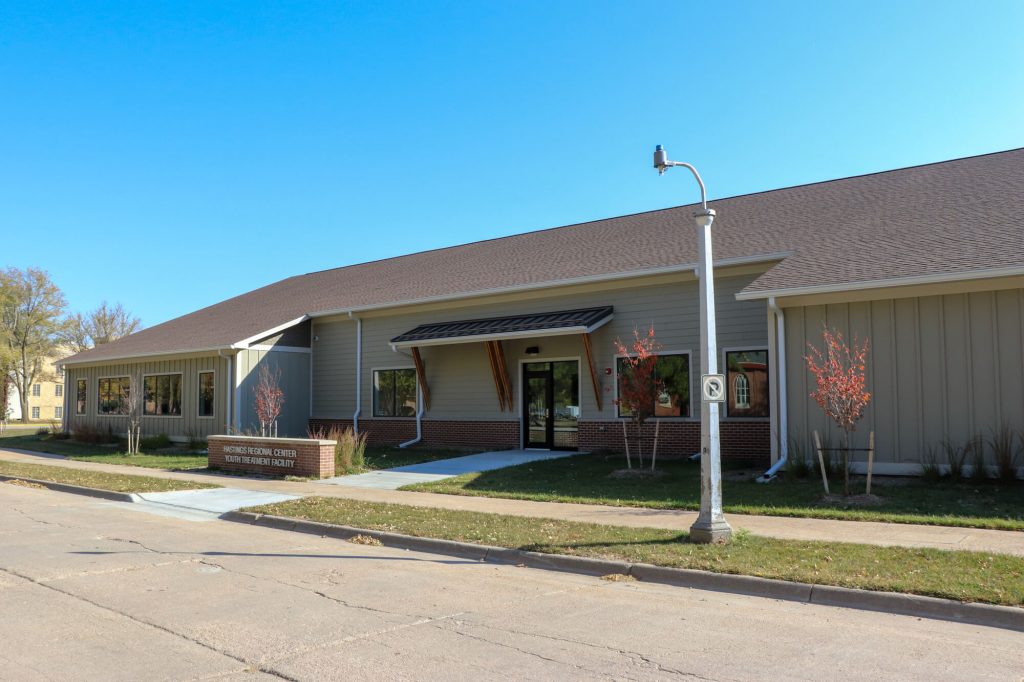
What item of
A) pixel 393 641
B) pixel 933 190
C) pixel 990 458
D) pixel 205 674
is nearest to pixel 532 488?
pixel 990 458

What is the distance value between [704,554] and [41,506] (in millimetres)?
11087

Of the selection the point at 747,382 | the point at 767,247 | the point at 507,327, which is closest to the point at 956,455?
the point at 747,382

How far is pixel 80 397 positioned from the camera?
32219 millimetres

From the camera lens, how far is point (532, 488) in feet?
47.3

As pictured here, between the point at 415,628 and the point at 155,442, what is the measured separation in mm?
22613

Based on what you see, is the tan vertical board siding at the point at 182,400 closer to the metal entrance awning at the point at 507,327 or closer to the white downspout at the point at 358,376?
the white downspout at the point at 358,376

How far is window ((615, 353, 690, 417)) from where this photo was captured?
18.2m

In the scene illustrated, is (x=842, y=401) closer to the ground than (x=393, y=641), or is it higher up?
higher up

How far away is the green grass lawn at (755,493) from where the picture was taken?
10.6m

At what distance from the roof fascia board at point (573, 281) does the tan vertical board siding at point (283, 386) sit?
6.05 ft

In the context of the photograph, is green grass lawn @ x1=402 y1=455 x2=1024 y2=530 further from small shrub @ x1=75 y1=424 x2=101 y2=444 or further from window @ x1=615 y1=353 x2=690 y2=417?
small shrub @ x1=75 y1=424 x2=101 y2=444

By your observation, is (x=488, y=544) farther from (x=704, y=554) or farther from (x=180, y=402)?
(x=180, y=402)

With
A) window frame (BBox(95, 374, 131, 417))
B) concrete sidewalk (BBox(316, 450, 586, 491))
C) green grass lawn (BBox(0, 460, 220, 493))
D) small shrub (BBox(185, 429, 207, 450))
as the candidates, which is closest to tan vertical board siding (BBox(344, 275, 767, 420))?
concrete sidewalk (BBox(316, 450, 586, 491))

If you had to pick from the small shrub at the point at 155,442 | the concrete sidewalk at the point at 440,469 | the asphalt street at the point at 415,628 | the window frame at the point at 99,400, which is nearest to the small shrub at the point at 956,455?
the asphalt street at the point at 415,628
